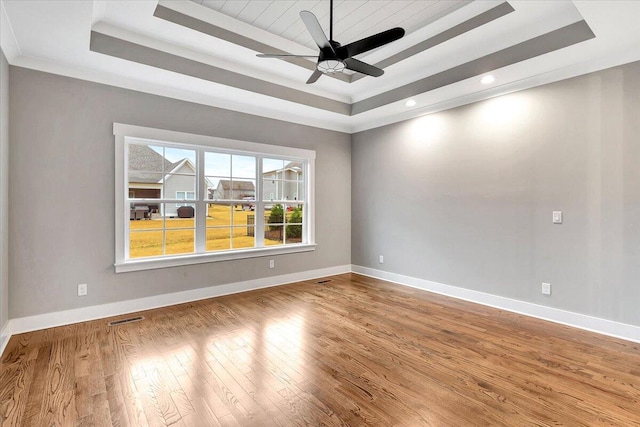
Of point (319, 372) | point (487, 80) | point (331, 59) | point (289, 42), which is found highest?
point (289, 42)

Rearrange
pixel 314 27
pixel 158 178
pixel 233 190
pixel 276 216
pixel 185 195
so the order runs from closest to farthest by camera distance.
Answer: pixel 314 27
pixel 158 178
pixel 185 195
pixel 233 190
pixel 276 216

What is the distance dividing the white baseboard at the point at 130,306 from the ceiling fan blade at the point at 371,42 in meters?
3.40

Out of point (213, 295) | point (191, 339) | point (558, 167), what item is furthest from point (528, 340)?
point (213, 295)

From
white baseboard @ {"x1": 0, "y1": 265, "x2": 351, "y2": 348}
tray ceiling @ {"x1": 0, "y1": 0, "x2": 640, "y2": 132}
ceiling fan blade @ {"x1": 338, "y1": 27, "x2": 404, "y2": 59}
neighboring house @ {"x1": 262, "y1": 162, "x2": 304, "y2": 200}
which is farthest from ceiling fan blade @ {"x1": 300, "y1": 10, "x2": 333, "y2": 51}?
white baseboard @ {"x1": 0, "y1": 265, "x2": 351, "y2": 348}

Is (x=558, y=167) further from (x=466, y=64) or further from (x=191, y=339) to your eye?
(x=191, y=339)

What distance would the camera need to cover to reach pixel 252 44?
138 inches

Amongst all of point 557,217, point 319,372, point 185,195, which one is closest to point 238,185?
point 185,195

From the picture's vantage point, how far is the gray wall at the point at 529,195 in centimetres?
307

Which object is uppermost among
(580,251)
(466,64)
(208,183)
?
(466,64)

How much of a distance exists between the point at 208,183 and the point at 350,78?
2560 mm

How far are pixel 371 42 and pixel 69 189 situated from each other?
11.2 feet

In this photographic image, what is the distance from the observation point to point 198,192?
4.30 meters

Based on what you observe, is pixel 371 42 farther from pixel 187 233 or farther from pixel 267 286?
pixel 267 286

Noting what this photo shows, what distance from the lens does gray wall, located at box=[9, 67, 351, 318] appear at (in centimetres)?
312
